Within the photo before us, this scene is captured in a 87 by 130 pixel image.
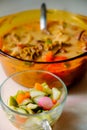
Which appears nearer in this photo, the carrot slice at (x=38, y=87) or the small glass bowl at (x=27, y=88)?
the small glass bowl at (x=27, y=88)

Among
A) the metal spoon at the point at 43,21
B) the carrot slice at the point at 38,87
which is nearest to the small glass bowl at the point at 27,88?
the carrot slice at the point at 38,87

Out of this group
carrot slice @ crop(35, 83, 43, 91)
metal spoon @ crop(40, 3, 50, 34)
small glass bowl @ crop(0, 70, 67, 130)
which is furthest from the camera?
metal spoon @ crop(40, 3, 50, 34)

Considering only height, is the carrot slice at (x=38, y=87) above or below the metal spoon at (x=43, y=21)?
below

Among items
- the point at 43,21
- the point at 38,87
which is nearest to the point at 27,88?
the point at 38,87

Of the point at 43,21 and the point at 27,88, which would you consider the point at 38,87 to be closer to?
the point at 27,88

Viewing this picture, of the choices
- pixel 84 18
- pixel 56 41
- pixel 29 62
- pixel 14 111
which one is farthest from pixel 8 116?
pixel 84 18

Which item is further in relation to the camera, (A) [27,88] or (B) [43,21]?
(B) [43,21]

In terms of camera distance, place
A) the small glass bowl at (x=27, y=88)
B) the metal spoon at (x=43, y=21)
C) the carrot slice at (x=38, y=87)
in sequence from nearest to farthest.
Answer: the small glass bowl at (x=27, y=88) < the carrot slice at (x=38, y=87) < the metal spoon at (x=43, y=21)

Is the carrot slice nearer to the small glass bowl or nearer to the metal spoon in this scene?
the small glass bowl

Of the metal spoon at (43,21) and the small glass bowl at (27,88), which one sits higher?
the metal spoon at (43,21)

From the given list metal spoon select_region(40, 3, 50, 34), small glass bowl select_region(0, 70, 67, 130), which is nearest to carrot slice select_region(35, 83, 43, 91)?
small glass bowl select_region(0, 70, 67, 130)

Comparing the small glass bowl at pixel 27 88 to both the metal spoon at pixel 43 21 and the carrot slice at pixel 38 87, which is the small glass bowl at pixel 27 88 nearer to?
the carrot slice at pixel 38 87

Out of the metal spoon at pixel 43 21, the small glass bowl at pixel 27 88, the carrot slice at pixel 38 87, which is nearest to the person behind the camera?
the small glass bowl at pixel 27 88
